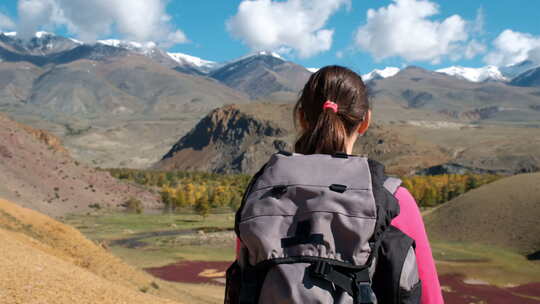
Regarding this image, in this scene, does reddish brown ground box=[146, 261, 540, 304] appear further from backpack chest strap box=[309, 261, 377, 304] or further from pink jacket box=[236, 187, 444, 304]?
backpack chest strap box=[309, 261, 377, 304]

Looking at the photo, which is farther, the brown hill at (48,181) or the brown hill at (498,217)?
the brown hill at (48,181)

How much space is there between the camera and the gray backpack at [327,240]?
3.02m

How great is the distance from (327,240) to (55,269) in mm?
17524

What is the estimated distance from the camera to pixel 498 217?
6638 centimetres

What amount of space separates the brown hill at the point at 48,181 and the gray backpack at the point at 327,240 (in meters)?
87.9

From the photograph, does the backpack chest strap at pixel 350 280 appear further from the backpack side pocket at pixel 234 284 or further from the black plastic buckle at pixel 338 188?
the backpack side pocket at pixel 234 284

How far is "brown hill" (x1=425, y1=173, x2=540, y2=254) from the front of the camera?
6166cm

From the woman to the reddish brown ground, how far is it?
38254mm

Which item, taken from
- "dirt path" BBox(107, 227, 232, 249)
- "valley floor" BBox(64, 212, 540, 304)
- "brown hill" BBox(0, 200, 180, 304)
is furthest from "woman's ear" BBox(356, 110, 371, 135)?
"dirt path" BBox(107, 227, 232, 249)

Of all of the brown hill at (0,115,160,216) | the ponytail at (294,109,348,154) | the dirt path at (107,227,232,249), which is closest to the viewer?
the ponytail at (294,109,348,154)

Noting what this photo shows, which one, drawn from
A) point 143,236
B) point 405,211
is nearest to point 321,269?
point 405,211

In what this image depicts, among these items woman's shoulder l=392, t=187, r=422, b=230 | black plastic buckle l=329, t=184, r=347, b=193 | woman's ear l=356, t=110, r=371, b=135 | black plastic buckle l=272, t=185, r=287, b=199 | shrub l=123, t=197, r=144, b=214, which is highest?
woman's ear l=356, t=110, r=371, b=135

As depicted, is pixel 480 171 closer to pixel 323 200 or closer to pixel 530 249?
pixel 530 249

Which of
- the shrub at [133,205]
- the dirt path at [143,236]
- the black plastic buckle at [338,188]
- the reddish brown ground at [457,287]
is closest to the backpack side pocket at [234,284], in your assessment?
the black plastic buckle at [338,188]
